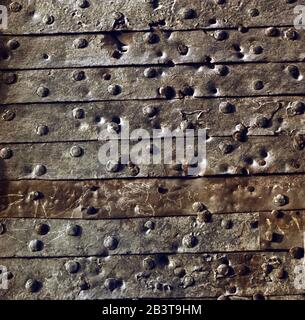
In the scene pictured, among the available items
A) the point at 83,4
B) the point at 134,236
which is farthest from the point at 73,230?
the point at 83,4

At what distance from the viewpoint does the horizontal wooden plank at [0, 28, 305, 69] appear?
114 inches

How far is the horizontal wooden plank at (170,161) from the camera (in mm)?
2791

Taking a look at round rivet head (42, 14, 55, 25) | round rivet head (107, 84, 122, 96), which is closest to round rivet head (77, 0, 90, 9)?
round rivet head (42, 14, 55, 25)

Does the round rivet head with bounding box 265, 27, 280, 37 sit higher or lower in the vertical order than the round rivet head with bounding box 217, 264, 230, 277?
higher

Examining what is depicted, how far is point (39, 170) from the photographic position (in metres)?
2.81

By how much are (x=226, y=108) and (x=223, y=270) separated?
30.4 inches

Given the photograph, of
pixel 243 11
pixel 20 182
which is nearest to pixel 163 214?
pixel 20 182

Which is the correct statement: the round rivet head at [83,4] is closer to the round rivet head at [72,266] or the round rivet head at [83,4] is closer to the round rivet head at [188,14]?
the round rivet head at [188,14]

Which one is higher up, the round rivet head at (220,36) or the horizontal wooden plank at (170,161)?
the round rivet head at (220,36)

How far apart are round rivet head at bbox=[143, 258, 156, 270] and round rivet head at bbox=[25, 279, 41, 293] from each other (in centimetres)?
51

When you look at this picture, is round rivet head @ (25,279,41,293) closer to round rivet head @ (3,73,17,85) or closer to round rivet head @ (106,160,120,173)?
round rivet head @ (106,160,120,173)

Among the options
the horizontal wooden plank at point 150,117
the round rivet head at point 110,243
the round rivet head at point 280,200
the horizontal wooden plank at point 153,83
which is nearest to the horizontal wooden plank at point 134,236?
the round rivet head at point 110,243

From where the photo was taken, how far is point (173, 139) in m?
2.81

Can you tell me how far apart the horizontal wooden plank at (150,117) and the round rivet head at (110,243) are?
488 millimetres
